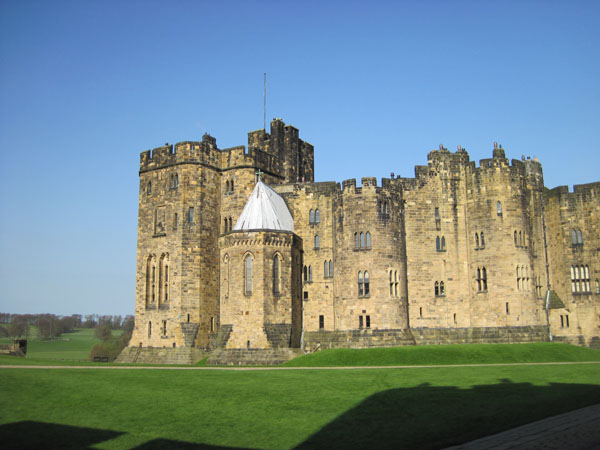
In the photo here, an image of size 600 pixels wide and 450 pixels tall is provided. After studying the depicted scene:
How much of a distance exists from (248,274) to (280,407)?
81.5 feet

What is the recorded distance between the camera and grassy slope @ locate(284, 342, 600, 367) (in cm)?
4081

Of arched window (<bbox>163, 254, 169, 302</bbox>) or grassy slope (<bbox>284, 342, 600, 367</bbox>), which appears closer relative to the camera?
grassy slope (<bbox>284, 342, 600, 367</bbox>)

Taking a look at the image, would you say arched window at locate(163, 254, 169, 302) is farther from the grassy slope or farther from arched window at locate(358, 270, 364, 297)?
arched window at locate(358, 270, 364, 297)

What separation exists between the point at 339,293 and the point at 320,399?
2547 cm

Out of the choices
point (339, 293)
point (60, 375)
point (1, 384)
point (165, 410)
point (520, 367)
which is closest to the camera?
point (165, 410)

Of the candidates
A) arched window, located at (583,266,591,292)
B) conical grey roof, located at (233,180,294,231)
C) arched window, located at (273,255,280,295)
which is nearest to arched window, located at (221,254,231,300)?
conical grey roof, located at (233,180,294,231)

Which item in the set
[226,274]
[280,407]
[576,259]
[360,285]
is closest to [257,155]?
[226,274]

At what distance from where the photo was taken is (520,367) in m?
34.1

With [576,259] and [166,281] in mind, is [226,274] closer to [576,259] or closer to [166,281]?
[166,281]

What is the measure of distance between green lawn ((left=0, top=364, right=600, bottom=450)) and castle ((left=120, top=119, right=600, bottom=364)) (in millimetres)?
15939

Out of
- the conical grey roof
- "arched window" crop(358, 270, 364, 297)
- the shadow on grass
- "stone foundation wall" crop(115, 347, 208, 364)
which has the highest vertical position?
the conical grey roof

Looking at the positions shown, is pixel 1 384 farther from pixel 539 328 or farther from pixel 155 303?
pixel 539 328

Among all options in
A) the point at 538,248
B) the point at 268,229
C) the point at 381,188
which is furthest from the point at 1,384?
the point at 538,248

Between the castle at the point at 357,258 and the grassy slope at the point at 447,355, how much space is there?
367cm
